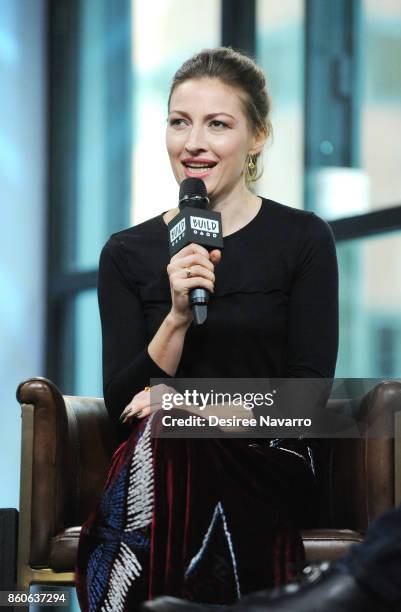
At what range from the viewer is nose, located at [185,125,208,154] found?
1829mm

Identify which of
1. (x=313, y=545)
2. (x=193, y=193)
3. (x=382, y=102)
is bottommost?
(x=313, y=545)

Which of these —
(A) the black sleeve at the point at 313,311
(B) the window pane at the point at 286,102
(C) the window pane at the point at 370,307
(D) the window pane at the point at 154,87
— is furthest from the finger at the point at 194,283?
(D) the window pane at the point at 154,87

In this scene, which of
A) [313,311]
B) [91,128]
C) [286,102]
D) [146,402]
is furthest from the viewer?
[91,128]

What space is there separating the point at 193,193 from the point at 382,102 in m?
1.51

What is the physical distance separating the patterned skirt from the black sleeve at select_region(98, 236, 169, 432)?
22cm

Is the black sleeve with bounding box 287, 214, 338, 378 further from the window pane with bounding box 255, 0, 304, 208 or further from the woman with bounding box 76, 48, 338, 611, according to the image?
the window pane with bounding box 255, 0, 304, 208

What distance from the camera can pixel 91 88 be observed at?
449cm

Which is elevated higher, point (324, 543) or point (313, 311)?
point (313, 311)

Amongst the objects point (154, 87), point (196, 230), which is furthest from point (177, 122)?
point (154, 87)

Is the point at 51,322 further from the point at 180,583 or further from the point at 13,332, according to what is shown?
the point at 180,583

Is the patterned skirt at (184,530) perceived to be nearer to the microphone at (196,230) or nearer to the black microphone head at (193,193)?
the microphone at (196,230)

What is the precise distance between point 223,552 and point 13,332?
302cm

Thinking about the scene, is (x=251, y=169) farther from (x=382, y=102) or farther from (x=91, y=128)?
(x=91, y=128)

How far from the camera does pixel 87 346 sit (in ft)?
14.7
